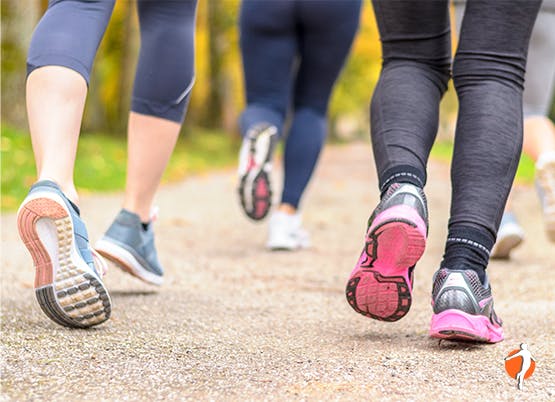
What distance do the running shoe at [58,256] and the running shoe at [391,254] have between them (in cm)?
57

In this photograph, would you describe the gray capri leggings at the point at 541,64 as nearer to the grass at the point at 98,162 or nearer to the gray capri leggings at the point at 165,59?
the gray capri leggings at the point at 165,59

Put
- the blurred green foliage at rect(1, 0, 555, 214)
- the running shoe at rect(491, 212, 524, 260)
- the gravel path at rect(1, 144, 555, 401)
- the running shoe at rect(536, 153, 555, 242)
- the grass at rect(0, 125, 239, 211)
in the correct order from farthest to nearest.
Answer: the blurred green foliage at rect(1, 0, 555, 214) → the grass at rect(0, 125, 239, 211) → the running shoe at rect(491, 212, 524, 260) → the running shoe at rect(536, 153, 555, 242) → the gravel path at rect(1, 144, 555, 401)

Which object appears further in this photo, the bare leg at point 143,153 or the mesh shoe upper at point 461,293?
the bare leg at point 143,153

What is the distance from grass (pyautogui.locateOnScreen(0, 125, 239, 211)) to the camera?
243 inches

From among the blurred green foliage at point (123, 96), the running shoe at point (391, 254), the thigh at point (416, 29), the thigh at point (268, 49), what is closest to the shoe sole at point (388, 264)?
the running shoe at point (391, 254)

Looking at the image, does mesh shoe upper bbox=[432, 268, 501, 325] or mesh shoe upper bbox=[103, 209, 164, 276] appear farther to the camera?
mesh shoe upper bbox=[103, 209, 164, 276]

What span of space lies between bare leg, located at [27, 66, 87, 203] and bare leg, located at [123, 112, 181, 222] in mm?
529

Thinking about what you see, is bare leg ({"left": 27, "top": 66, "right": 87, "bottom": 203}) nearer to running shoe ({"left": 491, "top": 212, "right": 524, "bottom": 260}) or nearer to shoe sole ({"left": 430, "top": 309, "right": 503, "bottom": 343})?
shoe sole ({"left": 430, "top": 309, "right": 503, "bottom": 343})

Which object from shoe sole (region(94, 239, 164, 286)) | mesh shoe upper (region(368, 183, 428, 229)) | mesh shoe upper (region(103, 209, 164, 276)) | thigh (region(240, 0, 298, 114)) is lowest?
shoe sole (region(94, 239, 164, 286))

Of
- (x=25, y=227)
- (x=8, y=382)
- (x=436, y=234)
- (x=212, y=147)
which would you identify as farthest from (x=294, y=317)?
(x=212, y=147)

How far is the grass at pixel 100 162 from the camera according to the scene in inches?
244

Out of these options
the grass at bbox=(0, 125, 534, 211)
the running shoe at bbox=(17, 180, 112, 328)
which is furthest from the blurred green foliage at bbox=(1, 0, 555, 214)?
the running shoe at bbox=(17, 180, 112, 328)

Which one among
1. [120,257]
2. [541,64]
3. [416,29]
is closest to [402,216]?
[416,29]

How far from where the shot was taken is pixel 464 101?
6.34 feet
